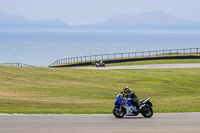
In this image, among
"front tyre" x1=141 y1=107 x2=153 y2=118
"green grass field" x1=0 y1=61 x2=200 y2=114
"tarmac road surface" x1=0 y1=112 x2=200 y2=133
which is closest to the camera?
"tarmac road surface" x1=0 y1=112 x2=200 y2=133

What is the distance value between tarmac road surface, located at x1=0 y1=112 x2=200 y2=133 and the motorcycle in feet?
0.69

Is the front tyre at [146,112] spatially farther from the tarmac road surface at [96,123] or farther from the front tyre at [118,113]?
the front tyre at [118,113]

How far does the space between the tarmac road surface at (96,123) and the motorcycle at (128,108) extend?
21 cm

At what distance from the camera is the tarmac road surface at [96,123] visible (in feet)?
42.7

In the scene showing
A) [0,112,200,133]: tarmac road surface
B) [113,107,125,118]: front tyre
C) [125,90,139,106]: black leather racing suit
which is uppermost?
[125,90,139,106]: black leather racing suit

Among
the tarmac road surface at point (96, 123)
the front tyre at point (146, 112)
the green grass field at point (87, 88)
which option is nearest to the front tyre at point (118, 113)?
the tarmac road surface at point (96, 123)

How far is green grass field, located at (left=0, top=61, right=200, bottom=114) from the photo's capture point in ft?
71.3

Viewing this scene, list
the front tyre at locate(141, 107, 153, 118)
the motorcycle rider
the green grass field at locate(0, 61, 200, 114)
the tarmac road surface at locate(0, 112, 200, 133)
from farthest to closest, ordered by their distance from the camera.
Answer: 1. the green grass field at locate(0, 61, 200, 114)
2. the front tyre at locate(141, 107, 153, 118)
3. the motorcycle rider
4. the tarmac road surface at locate(0, 112, 200, 133)

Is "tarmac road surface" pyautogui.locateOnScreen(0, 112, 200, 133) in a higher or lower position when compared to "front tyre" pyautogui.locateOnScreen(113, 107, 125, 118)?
lower

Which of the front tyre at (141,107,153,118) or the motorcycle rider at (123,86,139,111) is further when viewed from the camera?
the front tyre at (141,107,153,118)

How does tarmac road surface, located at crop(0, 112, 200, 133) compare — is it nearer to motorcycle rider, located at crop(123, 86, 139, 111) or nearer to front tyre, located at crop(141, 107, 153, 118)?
front tyre, located at crop(141, 107, 153, 118)

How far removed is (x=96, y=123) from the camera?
14266 millimetres

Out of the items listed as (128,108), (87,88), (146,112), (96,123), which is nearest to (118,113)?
(128,108)

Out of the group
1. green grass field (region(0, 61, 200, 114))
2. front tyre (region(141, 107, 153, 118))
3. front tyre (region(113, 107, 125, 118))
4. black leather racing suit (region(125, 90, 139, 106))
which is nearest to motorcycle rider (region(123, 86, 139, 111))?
black leather racing suit (region(125, 90, 139, 106))
